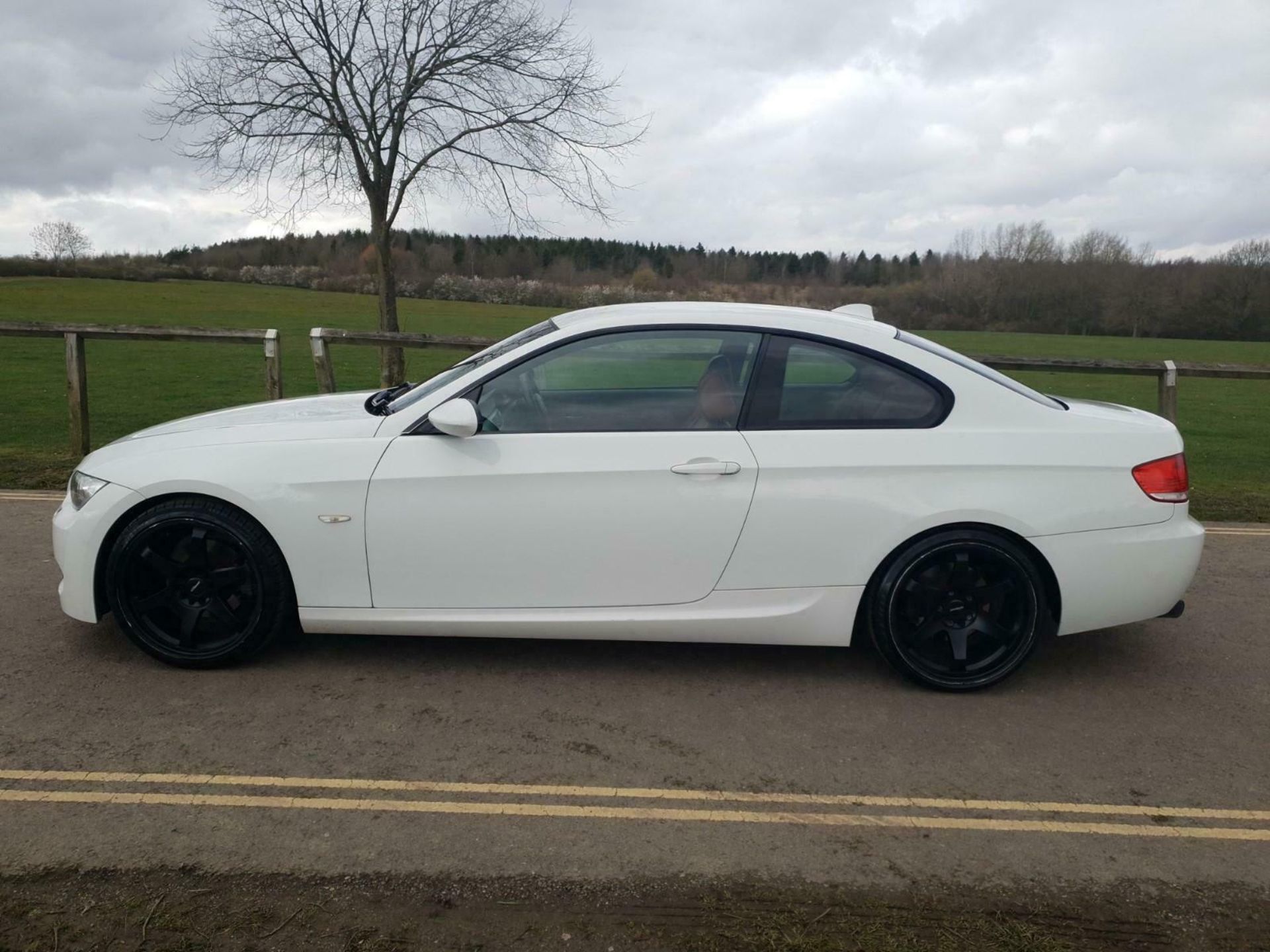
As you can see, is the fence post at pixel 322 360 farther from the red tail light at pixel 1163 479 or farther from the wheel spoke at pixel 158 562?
the red tail light at pixel 1163 479

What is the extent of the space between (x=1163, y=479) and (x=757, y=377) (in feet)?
5.51

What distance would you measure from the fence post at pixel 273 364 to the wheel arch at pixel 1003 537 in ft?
21.5

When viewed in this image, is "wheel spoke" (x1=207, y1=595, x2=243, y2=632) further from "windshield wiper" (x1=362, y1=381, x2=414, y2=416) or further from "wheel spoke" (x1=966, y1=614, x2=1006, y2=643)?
"wheel spoke" (x1=966, y1=614, x2=1006, y2=643)

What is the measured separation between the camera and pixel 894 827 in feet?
9.95

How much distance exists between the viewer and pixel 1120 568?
3936 mm

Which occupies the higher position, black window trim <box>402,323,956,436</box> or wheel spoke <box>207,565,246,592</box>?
black window trim <box>402,323,956,436</box>

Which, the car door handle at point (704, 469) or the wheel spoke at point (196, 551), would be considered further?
the wheel spoke at point (196, 551)

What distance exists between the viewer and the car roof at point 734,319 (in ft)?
13.4

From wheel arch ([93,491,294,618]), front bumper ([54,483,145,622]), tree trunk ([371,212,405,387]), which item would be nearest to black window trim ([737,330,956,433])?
wheel arch ([93,491,294,618])

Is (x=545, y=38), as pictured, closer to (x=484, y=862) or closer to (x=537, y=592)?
(x=537, y=592)

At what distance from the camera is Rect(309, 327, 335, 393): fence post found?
905 centimetres

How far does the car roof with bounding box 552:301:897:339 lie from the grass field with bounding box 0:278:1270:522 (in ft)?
16.7

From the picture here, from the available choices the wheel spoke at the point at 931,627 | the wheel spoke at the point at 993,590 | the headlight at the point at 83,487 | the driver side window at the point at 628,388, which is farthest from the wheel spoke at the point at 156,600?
the wheel spoke at the point at 993,590

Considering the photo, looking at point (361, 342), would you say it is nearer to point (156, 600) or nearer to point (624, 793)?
point (156, 600)
